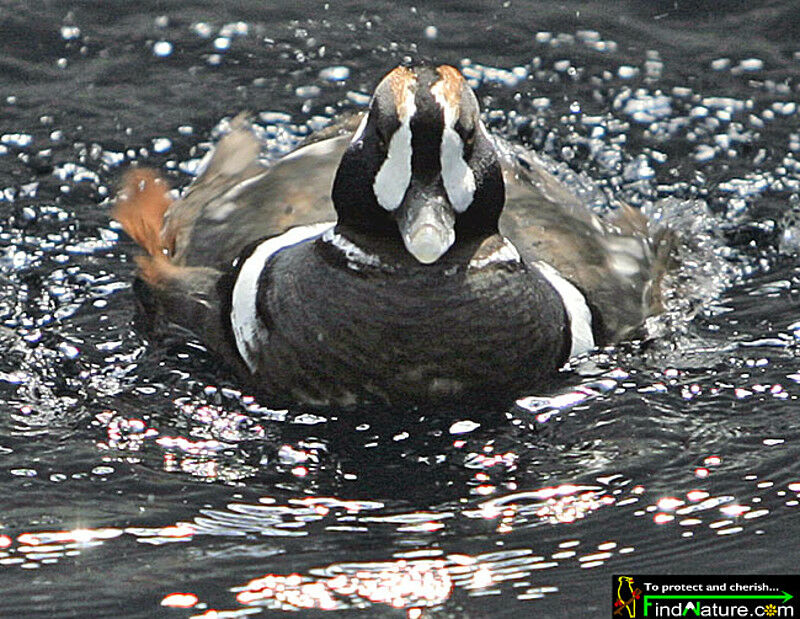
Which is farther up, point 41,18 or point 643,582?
point 41,18

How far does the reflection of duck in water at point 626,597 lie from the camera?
428 centimetres

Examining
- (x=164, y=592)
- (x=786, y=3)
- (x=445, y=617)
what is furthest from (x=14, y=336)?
(x=786, y=3)

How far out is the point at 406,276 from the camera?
198 inches

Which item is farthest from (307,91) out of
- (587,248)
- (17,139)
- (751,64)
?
(587,248)

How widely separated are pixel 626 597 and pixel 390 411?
110 cm

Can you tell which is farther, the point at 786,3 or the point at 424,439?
the point at 786,3

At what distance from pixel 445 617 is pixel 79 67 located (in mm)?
4079

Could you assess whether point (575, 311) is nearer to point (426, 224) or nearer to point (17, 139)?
point (426, 224)

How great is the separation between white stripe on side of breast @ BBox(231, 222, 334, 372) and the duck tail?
36cm

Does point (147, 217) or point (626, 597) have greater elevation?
point (147, 217)

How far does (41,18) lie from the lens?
780 cm

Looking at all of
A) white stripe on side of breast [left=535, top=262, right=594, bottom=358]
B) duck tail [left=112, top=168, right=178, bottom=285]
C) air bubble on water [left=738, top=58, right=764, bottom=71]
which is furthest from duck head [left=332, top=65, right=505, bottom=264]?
air bubble on water [left=738, top=58, right=764, bottom=71]

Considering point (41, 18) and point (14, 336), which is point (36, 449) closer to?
point (14, 336)

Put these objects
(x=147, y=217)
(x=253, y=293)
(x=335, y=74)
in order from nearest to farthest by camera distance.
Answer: (x=253, y=293) < (x=147, y=217) < (x=335, y=74)
